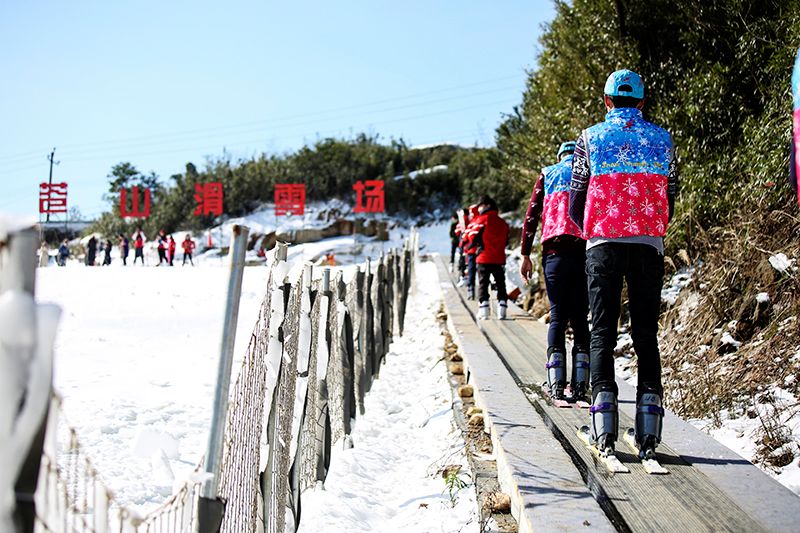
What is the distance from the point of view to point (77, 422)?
533 centimetres

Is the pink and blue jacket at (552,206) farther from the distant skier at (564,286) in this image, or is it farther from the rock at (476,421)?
the rock at (476,421)

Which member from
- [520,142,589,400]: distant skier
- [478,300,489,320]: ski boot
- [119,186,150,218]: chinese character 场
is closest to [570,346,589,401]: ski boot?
[520,142,589,400]: distant skier

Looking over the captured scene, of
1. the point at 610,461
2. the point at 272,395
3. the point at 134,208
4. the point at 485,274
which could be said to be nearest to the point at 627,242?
the point at 610,461

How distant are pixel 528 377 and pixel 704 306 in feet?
5.53

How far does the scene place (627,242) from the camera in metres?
3.32

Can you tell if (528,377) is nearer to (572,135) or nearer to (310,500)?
(310,500)

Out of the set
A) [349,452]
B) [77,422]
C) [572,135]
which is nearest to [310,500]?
[349,452]

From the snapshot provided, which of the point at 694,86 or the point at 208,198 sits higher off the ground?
the point at 208,198

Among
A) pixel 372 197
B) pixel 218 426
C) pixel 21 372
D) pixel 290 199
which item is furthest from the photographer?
pixel 290 199

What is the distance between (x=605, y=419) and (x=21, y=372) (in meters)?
2.77

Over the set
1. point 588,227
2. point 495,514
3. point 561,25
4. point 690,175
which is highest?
point 561,25

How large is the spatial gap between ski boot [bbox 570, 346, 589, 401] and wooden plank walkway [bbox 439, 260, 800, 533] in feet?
1.34

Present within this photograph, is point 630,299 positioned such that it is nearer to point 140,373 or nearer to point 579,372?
point 579,372

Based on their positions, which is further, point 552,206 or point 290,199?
point 290,199
